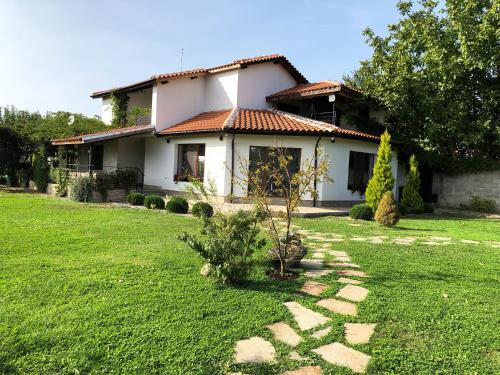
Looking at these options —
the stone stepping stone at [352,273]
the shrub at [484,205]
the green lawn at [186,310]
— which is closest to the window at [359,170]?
the shrub at [484,205]

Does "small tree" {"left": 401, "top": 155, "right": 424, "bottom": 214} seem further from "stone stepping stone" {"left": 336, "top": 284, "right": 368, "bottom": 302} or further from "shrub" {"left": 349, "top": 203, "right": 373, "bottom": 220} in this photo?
"stone stepping stone" {"left": 336, "top": 284, "right": 368, "bottom": 302}

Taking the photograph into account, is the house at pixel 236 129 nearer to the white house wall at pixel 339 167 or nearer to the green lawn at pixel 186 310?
the white house wall at pixel 339 167

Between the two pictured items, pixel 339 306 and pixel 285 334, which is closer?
pixel 285 334

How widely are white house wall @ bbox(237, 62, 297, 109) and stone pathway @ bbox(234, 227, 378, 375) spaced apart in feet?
45.6

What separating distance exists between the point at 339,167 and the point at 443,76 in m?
6.73

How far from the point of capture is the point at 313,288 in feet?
15.9

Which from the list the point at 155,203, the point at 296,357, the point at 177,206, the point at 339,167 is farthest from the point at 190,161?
the point at 296,357

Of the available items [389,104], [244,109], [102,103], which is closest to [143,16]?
[244,109]

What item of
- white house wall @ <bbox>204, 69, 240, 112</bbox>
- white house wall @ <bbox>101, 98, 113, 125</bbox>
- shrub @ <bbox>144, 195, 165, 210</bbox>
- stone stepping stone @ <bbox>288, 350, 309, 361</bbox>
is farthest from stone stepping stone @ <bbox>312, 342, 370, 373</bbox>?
white house wall @ <bbox>101, 98, 113, 125</bbox>

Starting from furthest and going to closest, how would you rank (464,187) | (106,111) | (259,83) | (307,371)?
(106,111), (464,187), (259,83), (307,371)

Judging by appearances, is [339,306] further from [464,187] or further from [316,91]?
[464,187]

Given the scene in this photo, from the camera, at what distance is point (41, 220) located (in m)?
9.52

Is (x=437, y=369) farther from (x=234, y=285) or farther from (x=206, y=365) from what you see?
(x=234, y=285)

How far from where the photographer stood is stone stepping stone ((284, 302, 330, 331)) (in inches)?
146
